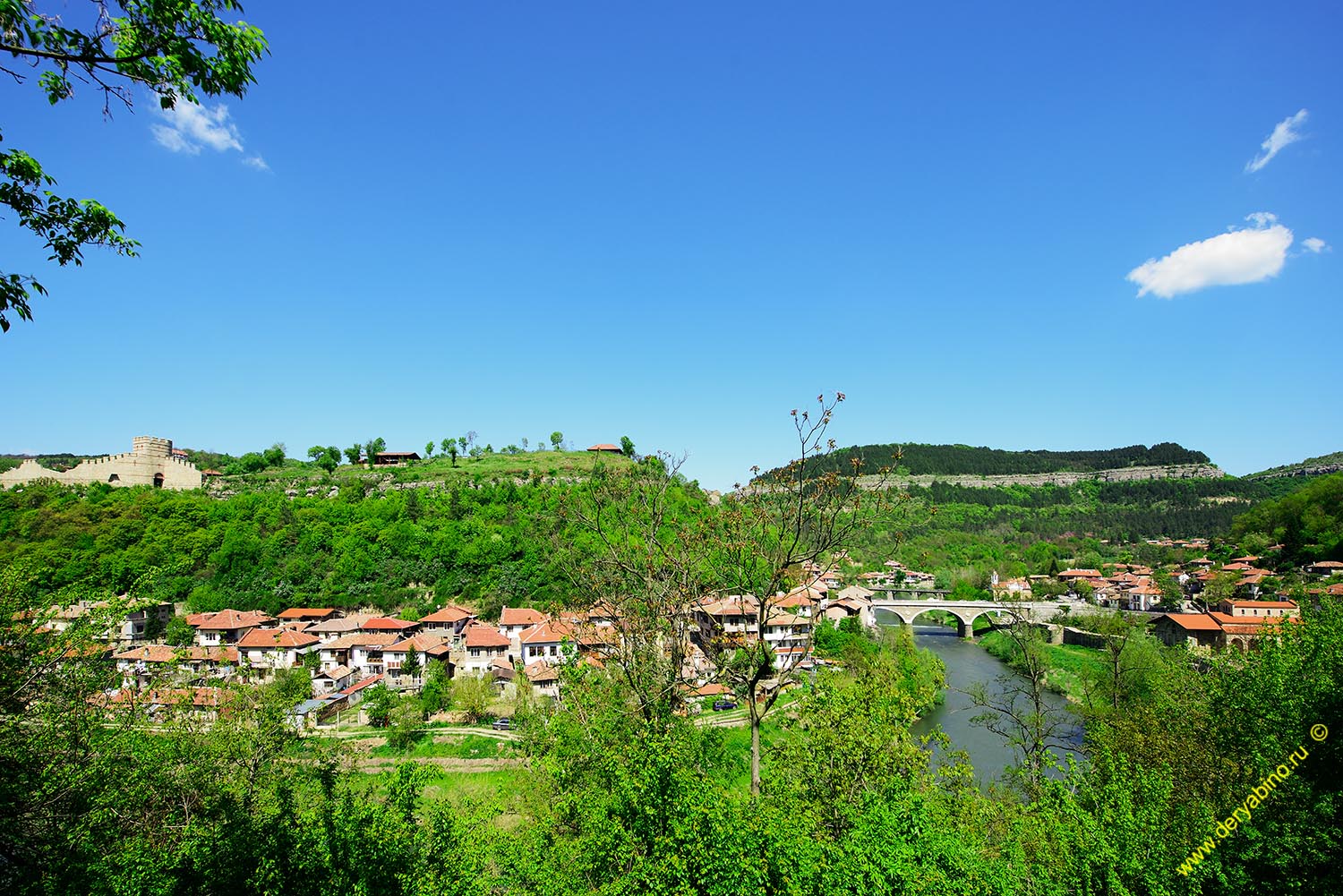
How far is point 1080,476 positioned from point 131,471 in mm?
195165

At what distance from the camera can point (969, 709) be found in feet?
103

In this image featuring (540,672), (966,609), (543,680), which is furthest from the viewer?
(966,609)

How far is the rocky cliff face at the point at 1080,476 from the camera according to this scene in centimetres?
14988

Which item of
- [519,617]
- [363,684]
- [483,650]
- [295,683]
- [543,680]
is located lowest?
[363,684]

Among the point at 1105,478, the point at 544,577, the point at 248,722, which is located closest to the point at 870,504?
the point at 248,722

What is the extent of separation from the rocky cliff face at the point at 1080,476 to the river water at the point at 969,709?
10190cm

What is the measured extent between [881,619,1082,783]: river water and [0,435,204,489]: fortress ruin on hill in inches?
3075

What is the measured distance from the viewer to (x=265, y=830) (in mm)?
8406

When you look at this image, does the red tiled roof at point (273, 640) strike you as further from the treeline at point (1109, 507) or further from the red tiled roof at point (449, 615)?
the treeline at point (1109, 507)

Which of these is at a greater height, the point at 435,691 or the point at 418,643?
the point at 418,643

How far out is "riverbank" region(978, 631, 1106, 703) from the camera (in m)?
34.7

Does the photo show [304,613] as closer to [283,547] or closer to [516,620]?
[283,547]

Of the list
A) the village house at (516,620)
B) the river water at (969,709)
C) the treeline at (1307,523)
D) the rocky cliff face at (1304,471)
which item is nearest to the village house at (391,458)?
the village house at (516,620)

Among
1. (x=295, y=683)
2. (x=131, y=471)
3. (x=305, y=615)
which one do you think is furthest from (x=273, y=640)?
(x=131, y=471)
